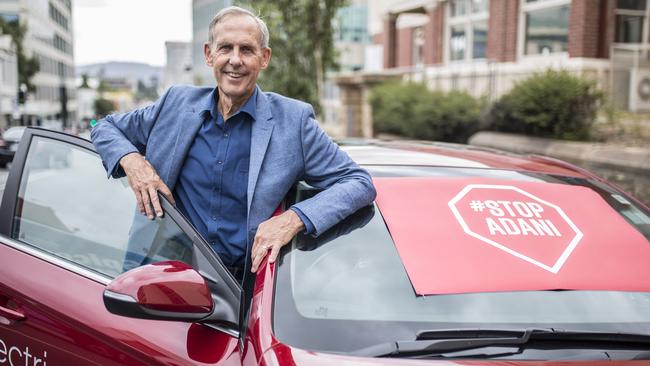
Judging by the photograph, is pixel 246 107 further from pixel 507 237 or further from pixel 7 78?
pixel 7 78

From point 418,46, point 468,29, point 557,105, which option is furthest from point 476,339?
point 418,46

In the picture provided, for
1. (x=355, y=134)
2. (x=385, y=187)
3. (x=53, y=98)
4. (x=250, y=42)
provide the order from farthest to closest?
(x=53, y=98) → (x=355, y=134) → (x=250, y=42) → (x=385, y=187)

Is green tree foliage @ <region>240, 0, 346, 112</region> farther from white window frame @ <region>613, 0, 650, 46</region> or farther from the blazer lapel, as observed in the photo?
the blazer lapel

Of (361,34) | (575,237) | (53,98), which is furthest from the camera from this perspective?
(53,98)

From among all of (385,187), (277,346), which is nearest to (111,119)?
(385,187)

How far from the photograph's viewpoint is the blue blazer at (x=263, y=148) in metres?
2.21

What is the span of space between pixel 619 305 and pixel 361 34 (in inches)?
2237

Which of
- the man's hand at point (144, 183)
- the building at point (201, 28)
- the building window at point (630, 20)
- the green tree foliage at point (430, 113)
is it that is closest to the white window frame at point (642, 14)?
the building window at point (630, 20)

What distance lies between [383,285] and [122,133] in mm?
1176

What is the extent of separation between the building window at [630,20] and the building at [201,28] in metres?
55.1

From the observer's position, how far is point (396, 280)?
190 centimetres

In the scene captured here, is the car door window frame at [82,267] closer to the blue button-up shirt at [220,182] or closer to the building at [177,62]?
the blue button-up shirt at [220,182]

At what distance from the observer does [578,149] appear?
925cm

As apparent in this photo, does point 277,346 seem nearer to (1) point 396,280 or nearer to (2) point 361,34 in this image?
(1) point 396,280
